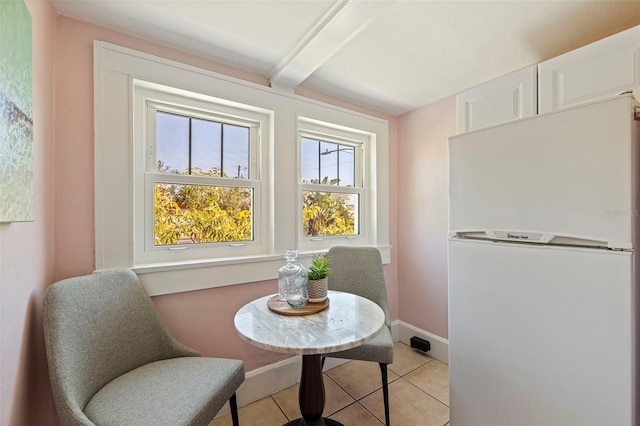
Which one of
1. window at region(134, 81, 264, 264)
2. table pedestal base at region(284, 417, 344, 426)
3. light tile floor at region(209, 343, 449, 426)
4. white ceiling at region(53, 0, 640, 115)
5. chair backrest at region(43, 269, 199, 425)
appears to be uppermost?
→ white ceiling at region(53, 0, 640, 115)

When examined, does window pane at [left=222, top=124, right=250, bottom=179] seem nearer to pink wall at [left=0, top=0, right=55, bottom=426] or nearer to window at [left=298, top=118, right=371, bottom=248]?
window at [left=298, top=118, right=371, bottom=248]

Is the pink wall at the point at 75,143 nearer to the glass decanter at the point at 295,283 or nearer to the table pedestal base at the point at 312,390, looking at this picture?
the glass decanter at the point at 295,283

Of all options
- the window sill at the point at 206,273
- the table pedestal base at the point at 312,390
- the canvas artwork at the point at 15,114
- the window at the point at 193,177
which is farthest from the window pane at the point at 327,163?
the canvas artwork at the point at 15,114

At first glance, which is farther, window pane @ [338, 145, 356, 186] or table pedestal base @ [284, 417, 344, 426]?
window pane @ [338, 145, 356, 186]

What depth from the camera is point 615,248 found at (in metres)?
0.92

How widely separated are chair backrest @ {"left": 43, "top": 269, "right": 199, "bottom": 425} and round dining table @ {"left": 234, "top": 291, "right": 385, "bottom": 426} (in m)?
0.49

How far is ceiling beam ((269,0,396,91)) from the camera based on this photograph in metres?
1.21

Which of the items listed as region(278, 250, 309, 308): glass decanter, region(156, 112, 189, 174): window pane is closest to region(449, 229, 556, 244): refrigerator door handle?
region(278, 250, 309, 308): glass decanter

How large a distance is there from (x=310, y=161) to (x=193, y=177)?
0.94 meters

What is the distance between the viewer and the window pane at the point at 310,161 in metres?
2.22

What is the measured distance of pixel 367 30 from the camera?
1.47m

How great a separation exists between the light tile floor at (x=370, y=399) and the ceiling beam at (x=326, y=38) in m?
2.14

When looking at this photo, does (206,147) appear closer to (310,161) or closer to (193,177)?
(193,177)

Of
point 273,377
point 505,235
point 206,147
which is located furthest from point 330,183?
point 273,377
